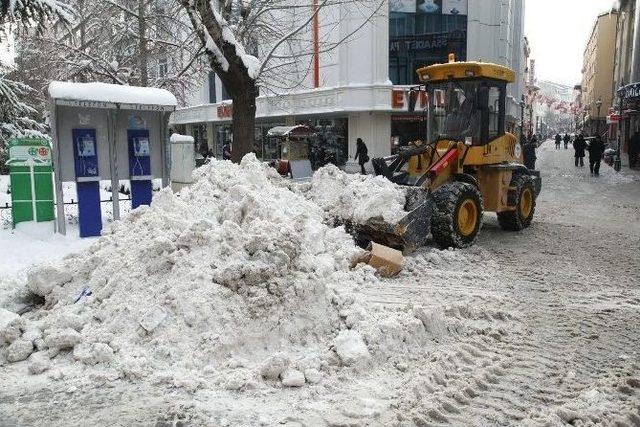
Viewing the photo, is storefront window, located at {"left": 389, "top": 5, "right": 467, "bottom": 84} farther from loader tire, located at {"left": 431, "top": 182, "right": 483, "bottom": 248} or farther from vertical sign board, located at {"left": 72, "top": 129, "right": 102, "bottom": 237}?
vertical sign board, located at {"left": 72, "top": 129, "right": 102, "bottom": 237}

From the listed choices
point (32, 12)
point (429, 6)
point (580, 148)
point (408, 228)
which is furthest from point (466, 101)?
point (580, 148)

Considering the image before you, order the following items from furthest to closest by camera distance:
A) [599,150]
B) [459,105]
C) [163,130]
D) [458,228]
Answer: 1. [599,150]
2. [163,130]
3. [459,105]
4. [458,228]

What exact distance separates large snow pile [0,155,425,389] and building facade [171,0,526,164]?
20449 millimetres

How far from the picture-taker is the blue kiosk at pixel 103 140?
8.81 meters

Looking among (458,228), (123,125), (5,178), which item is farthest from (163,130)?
(5,178)

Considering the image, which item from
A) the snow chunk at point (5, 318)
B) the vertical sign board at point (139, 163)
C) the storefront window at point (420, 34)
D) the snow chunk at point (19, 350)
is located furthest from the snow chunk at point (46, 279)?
the storefront window at point (420, 34)

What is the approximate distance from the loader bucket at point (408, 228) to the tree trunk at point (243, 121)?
5.55m

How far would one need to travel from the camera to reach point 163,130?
10.1 metres

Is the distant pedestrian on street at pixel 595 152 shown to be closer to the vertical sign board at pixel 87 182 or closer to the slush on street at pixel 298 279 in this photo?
the slush on street at pixel 298 279

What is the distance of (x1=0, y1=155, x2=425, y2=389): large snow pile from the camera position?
13.6ft

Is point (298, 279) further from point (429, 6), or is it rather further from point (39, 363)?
point (429, 6)

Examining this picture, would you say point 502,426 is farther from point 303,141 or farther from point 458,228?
point 303,141

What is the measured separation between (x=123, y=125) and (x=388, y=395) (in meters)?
7.54

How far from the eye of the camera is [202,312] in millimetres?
4465
